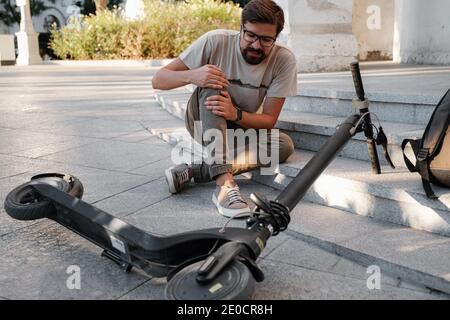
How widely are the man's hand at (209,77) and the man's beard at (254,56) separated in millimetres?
181

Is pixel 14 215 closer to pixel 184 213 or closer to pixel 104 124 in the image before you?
pixel 184 213

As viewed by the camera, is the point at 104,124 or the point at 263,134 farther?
the point at 104,124

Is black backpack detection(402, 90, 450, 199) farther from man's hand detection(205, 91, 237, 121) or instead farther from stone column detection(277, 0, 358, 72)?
stone column detection(277, 0, 358, 72)

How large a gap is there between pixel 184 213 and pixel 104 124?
9.58ft

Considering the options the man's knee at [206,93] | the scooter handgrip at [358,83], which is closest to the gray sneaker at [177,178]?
the man's knee at [206,93]

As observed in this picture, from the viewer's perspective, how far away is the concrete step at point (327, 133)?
311cm

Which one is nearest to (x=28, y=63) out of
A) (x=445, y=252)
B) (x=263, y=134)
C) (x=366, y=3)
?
(x=366, y=3)

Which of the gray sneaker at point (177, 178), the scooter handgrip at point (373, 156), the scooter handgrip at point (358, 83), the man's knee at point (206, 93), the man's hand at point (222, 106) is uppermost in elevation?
the scooter handgrip at point (358, 83)

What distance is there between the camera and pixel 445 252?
2.24m

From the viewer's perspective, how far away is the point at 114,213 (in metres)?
2.86

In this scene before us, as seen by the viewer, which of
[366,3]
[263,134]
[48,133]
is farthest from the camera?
[366,3]

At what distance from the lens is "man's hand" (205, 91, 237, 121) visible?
9.28 ft

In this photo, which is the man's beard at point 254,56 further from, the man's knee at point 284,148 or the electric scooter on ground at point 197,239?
the electric scooter on ground at point 197,239

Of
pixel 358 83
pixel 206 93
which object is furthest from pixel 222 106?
pixel 358 83
